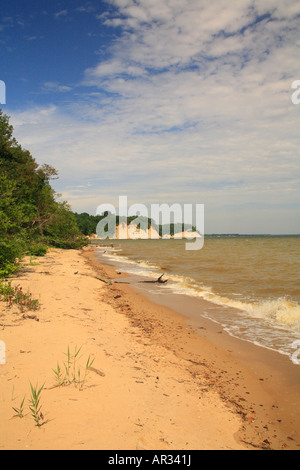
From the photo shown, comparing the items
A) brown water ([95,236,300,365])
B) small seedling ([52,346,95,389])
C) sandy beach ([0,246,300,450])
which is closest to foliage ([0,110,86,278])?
sandy beach ([0,246,300,450])

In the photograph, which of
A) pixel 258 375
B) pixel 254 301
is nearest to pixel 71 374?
pixel 258 375

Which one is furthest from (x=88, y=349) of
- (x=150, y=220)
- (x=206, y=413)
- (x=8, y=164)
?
(x=150, y=220)

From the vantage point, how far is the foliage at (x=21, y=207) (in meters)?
11.0

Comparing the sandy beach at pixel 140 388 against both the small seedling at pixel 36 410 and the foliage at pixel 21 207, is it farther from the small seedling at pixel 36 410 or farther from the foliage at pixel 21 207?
the foliage at pixel 21 207

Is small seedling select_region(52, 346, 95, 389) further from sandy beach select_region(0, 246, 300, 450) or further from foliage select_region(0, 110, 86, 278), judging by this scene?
foliage select_region(0, 110, 86, 278)

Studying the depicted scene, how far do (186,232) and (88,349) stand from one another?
170 meters

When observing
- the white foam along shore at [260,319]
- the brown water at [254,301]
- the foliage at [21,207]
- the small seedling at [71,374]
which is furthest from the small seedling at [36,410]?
the foliage at [21,207]

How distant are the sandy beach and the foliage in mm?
4226

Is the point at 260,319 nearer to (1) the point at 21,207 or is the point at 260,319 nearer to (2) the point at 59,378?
(2) the point at 59,378

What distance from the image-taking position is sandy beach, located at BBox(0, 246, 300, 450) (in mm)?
3045

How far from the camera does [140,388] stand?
4.20 meters

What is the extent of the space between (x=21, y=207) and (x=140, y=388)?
11.1m

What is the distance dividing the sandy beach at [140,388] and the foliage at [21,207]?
423 centimetres
